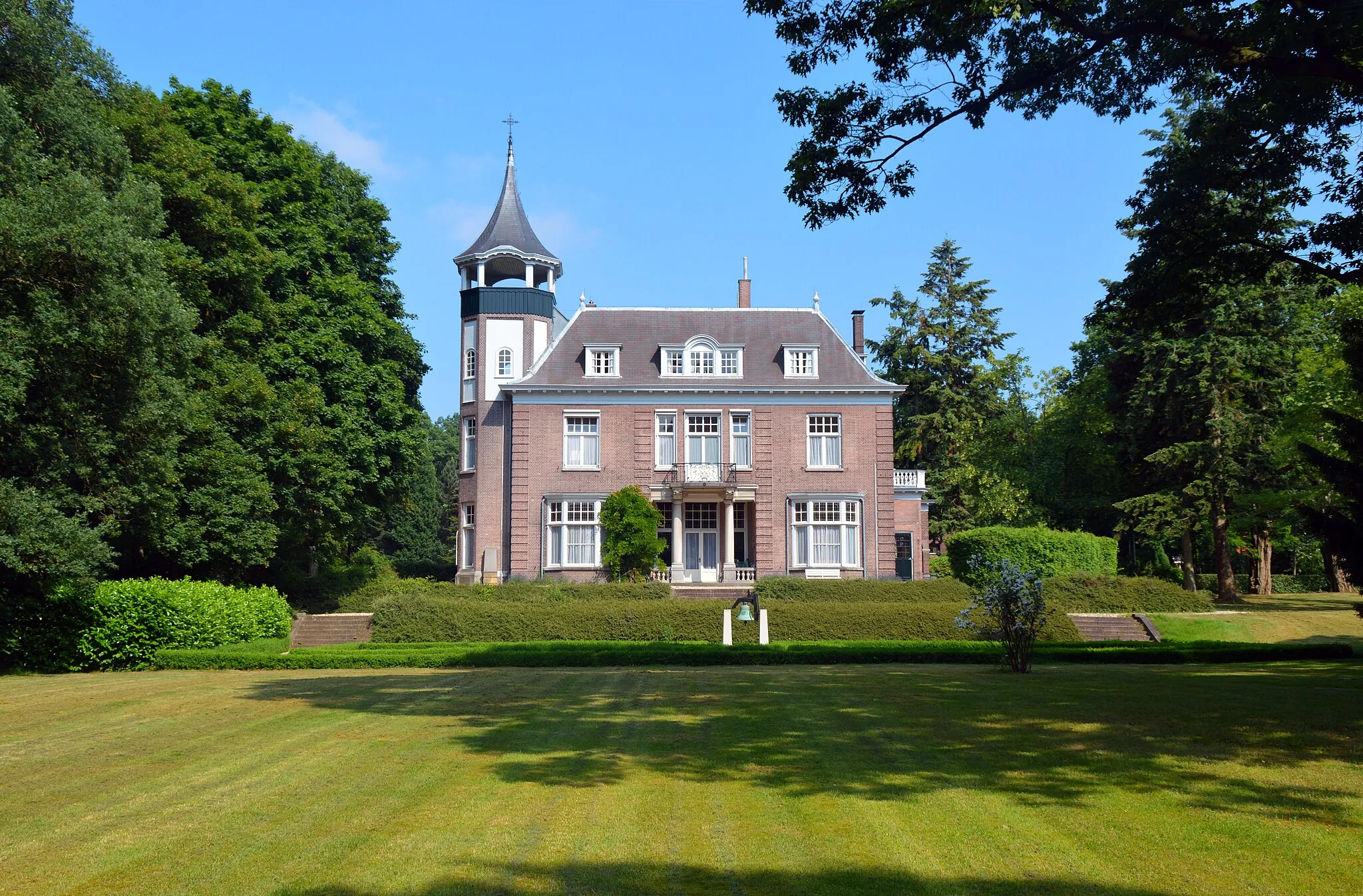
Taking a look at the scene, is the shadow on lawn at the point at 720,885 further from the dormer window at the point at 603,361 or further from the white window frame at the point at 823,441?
the dormer window at the point at 603,361

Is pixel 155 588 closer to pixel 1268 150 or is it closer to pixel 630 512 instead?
pixel 630 512

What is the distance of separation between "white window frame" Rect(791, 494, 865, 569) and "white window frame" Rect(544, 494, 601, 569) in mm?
7472

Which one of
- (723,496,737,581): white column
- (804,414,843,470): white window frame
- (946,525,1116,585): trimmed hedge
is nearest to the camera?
(946,525,1116,585): trimmed hedge

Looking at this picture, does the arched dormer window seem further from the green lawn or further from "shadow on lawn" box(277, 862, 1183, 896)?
"shadow on lawn" box(277, 862, 1183, 896)

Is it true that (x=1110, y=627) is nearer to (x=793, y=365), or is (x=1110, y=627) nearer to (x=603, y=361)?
(x=793, y=365)

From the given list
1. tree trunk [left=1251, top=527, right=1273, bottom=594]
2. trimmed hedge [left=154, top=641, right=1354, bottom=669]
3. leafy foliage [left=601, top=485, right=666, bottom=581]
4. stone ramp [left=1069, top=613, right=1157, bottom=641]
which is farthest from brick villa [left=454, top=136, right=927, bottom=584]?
trimmed hedge [left=154, top=641, right=1354, bottom=669]

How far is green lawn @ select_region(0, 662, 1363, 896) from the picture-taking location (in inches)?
235

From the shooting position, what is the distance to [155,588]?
2158 centimetres

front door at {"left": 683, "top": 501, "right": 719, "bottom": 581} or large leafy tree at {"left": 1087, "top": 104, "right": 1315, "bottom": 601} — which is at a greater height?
large leafy tree at {"left": 1087, "top": 104, "right": 1315, "bottom": 601}

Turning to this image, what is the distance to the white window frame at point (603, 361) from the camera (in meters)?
38.9

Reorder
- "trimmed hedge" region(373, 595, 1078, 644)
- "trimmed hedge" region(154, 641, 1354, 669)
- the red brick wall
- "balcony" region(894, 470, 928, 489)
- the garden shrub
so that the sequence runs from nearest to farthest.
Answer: "trimmed hedge" region(154, 641, 1354, 669) → the garden shrub → "trimmed hedge" region(373, 595, 1078, 644) → the red brick wall → "balcony" region(894, 470, 928, 489)

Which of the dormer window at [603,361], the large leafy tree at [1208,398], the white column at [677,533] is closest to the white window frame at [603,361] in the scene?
the dormer window at [603,361]

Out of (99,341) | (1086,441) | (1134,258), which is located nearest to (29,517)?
(99,341)

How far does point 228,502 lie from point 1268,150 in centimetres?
2440
